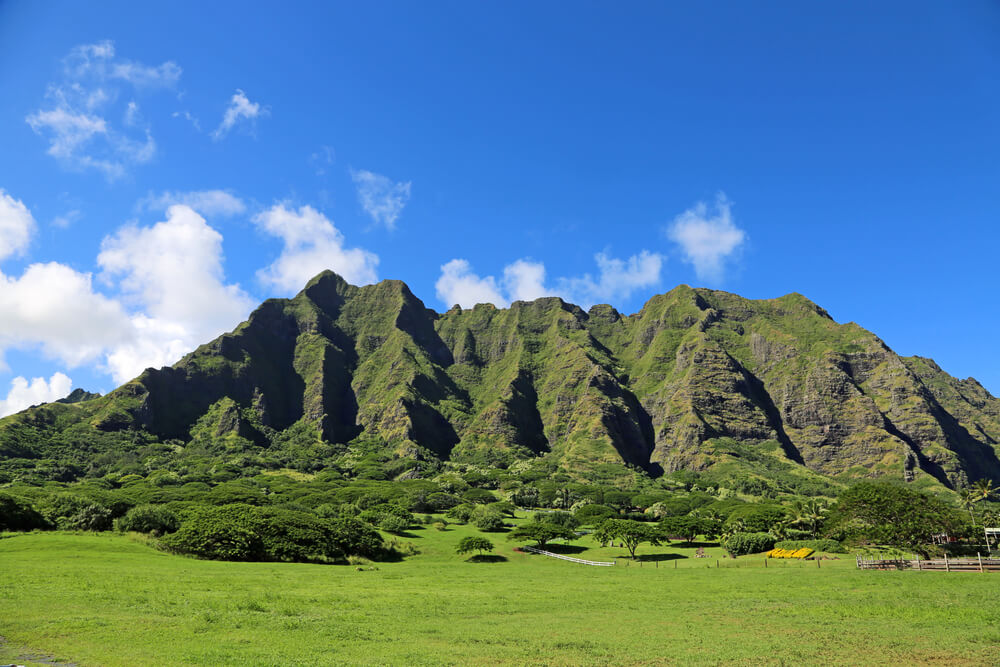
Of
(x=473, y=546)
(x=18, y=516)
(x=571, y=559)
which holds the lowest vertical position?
(x=571, y=559)

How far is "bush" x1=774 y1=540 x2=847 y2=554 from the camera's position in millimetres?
82906

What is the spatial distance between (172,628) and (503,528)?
107 m

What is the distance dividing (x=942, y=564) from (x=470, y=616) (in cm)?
5007

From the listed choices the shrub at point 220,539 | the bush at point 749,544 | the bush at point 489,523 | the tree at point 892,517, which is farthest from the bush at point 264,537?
the tree at point 892,517

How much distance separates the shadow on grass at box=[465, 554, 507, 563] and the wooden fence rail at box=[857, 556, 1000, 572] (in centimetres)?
5267

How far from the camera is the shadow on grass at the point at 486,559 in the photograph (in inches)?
3572

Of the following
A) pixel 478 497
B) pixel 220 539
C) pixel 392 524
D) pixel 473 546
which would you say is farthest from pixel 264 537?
pixel 478 497

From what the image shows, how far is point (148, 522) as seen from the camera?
3255 inches

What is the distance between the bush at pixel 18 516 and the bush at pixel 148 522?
518 inches

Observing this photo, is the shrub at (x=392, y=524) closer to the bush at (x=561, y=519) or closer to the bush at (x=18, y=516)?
the bush at (x=561, y=519)

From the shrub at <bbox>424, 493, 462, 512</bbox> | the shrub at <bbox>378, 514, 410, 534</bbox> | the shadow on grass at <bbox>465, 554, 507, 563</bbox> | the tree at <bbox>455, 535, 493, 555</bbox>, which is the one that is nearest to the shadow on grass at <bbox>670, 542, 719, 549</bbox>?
the shadow on grass at <bbox>465, 554, 507, 563</bbox>

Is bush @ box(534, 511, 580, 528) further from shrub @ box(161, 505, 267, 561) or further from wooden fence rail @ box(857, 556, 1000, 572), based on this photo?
wooden fence rail @ box(857, 556, 1000, 572)

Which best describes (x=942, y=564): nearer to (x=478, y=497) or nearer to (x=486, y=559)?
(x=486, y=559)

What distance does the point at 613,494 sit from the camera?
19750cm
